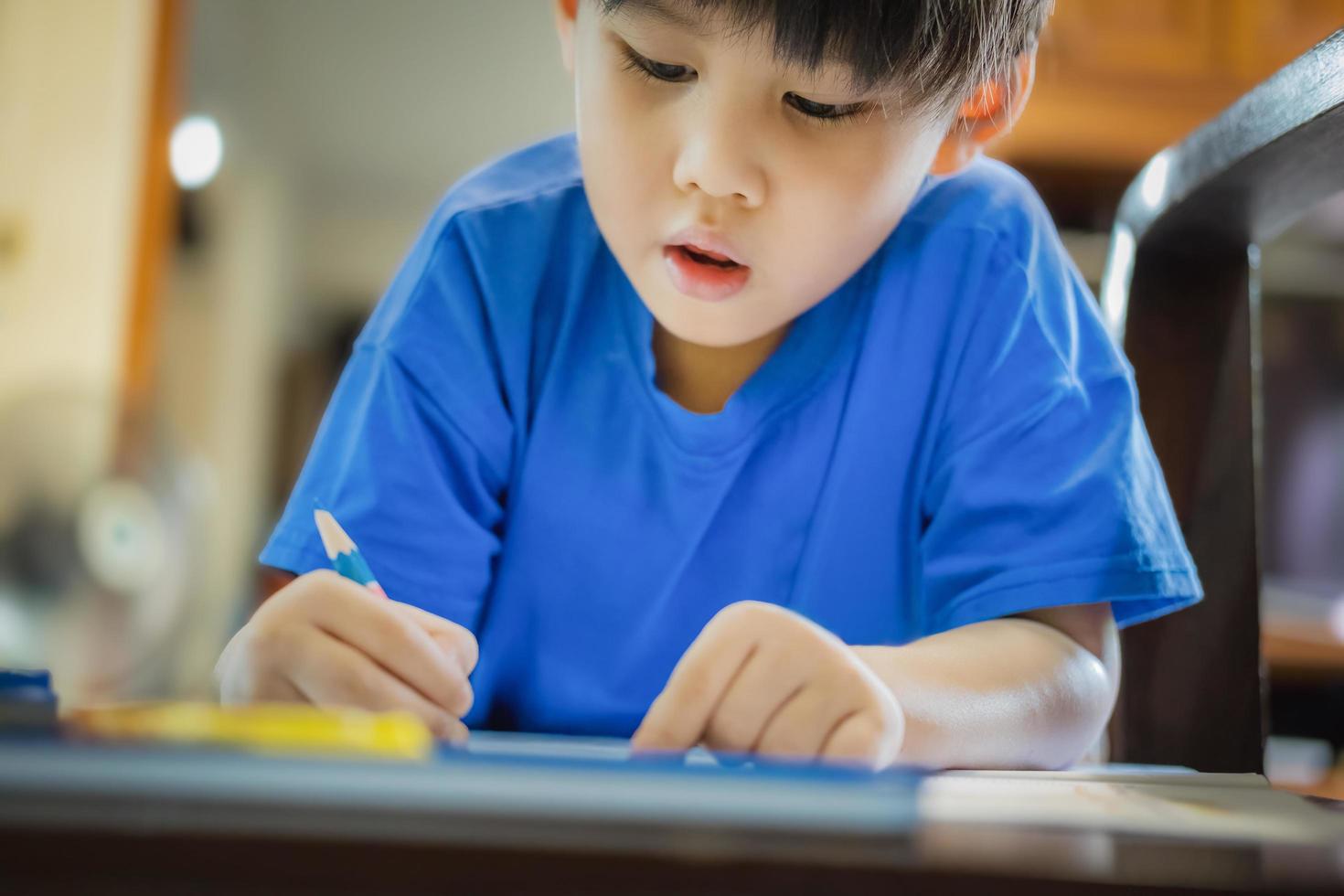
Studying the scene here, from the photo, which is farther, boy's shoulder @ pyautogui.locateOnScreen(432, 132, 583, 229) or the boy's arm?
boy's shoulder @ pyautogui.locateOnScreen(432, 132, 583, 229)

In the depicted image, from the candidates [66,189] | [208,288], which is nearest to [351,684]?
[66,189]

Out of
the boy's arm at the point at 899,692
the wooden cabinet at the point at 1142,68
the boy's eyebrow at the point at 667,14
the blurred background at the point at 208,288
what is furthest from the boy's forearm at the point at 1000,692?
the wooden cabinet at the point at 1142,68

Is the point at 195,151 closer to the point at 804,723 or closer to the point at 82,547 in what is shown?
the point at 82,547

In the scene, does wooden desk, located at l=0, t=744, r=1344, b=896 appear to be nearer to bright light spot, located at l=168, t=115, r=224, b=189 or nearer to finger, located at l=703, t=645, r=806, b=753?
finger, located at l=703, t=645, r=806, b=753

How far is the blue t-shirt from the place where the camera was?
19.2 inches

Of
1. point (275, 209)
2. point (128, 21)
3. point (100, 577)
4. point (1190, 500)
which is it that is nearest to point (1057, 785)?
point (1190, 500)

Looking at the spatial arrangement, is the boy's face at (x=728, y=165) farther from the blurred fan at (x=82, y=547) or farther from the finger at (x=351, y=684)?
the blurred fan at (x=82, y=547)

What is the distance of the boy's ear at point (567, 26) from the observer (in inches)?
20.2

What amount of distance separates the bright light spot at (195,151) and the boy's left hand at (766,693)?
2.04 metres

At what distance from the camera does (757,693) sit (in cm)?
30

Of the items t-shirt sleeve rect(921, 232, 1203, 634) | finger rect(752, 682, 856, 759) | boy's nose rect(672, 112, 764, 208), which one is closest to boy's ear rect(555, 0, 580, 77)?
boy's nose rect(672, 112, 764, 208)

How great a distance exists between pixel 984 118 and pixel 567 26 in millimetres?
192

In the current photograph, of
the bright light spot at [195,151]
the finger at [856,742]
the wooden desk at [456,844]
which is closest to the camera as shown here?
the wooden desk at [456,844]

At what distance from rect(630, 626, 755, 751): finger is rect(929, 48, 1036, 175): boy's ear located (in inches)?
11.5
